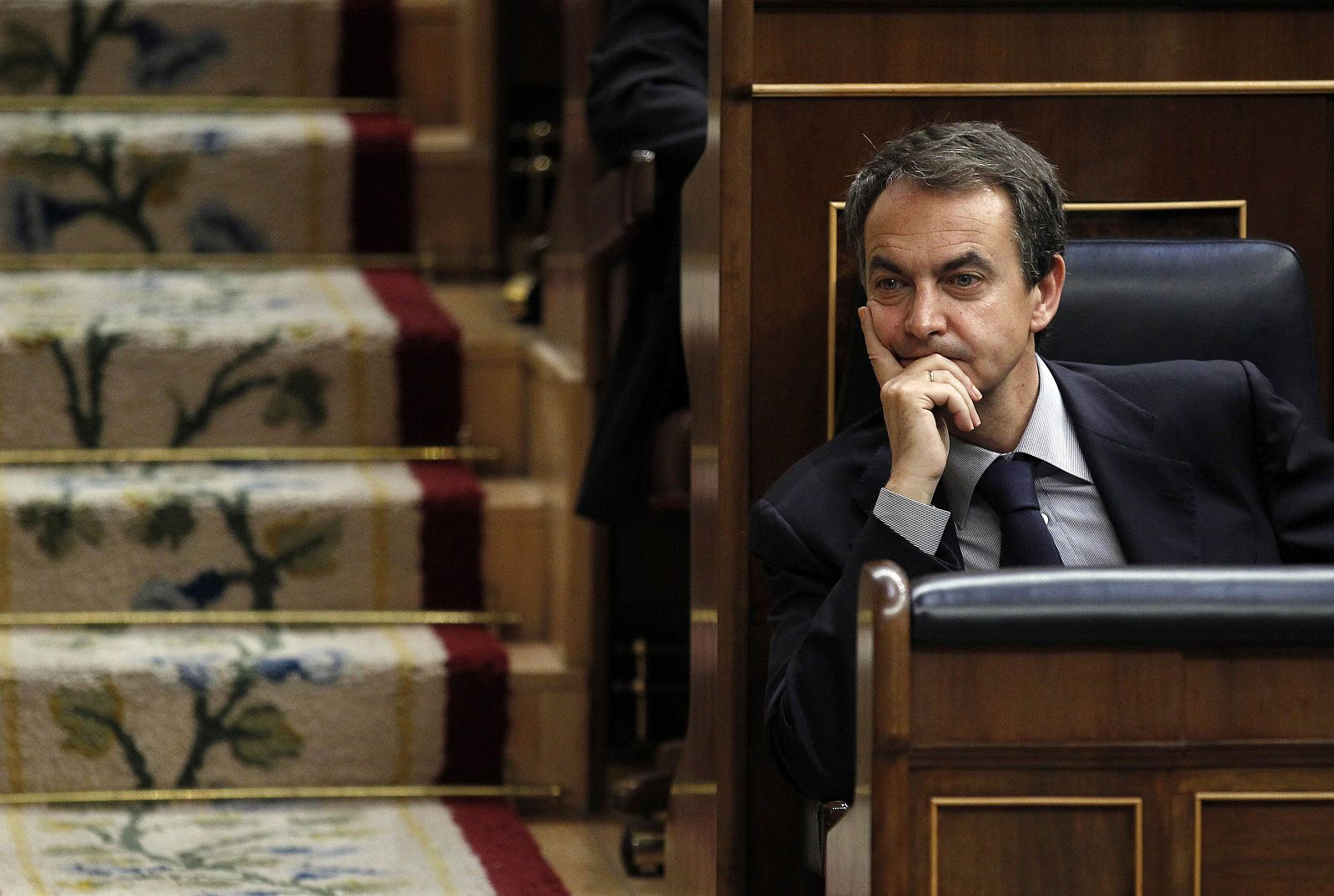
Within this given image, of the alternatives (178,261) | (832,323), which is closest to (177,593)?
(178,261)

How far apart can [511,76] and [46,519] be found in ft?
4.33

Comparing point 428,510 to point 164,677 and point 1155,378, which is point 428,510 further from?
point 1155,378

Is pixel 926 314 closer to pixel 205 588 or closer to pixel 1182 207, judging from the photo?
pixel 1182 207

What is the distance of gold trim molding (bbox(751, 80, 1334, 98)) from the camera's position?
188 cm

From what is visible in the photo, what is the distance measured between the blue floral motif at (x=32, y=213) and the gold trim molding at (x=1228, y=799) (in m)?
2.57

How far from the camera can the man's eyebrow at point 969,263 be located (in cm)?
165

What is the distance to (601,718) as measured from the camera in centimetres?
287

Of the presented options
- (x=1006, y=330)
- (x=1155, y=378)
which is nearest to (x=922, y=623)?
(x=1006, y=330)

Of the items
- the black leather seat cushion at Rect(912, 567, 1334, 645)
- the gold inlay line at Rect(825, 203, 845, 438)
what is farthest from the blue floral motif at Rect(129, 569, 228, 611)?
the black leather seat cushion at Rect(912, 567, 1334, 645)

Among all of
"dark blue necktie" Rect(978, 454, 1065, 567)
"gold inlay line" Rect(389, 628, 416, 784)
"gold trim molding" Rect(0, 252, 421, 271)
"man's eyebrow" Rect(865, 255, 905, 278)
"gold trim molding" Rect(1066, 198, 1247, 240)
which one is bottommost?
"gold inlay line" Rect(389, 628, 416, 784)

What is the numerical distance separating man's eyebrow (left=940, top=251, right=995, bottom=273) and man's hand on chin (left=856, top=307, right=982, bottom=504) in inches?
2.9

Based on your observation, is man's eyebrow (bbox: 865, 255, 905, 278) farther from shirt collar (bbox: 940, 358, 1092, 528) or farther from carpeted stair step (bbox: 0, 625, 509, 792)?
carpeted stair step (bbox: 0, 625, 509, 792)

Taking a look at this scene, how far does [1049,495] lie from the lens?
1.73 meters

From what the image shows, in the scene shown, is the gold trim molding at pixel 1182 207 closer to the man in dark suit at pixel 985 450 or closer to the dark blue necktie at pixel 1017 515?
the man in dark suit at pixel 985 450
